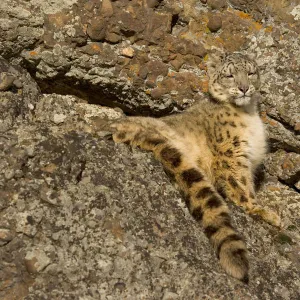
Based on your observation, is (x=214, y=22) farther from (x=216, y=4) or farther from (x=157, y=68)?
(x=157, y=68)

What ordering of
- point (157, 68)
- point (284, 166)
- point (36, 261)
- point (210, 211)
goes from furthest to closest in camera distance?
1. point (284, 166)
2. point (157, 68)
3. point (210, 211)
4. point (36, 261)

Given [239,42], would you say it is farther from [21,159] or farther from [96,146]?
[21,159]

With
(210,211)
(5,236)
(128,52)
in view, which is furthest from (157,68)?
(5,236)

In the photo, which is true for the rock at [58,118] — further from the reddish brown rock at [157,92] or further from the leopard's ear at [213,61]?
the leopard's ear at [213,61]

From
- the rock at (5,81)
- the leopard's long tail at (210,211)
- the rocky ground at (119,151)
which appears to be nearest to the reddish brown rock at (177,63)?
the rocky ground at (119,151)

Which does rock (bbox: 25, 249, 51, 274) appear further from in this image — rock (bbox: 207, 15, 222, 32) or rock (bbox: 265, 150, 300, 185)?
rock (bbox: 207, 15, 222, 32)

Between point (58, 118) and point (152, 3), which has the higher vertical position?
point (152, 3)

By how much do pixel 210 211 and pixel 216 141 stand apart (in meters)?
1.25

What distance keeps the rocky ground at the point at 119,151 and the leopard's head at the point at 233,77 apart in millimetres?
116

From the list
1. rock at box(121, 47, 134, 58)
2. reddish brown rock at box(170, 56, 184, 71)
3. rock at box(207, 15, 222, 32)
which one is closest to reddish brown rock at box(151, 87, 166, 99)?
reddish brown rock at box(170, 56, 184, 71)

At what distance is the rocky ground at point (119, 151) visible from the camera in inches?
120

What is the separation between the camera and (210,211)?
354 centimetres

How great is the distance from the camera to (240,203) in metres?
4.34

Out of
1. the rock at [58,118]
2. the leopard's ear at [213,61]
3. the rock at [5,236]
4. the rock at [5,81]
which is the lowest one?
the rock at [58,118]
